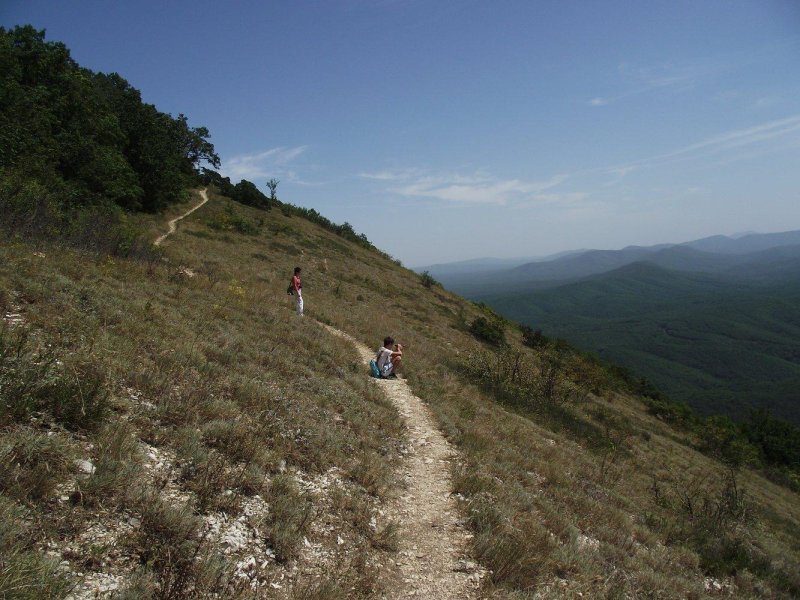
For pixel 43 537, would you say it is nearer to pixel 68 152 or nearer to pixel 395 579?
pixel 395 579

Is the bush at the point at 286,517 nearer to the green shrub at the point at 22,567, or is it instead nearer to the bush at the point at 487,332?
the green shrub at the point at 22,567

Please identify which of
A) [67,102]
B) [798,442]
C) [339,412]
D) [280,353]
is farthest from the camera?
[798,442]

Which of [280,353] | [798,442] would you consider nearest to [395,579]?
[280,353]

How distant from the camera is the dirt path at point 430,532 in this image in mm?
4458

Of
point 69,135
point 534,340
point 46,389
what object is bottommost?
point 534,340

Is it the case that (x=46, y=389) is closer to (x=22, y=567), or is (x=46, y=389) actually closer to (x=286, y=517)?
(x=22, y=567)

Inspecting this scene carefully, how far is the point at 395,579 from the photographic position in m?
4.38

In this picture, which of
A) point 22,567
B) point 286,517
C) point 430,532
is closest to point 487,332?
point 430,532

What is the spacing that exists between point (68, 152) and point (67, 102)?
4.46 metres

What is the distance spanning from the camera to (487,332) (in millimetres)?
31422

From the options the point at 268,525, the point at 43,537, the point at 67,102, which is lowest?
the point at 268,525

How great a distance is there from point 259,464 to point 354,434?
2.46 metres

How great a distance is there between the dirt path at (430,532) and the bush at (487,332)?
2323cm

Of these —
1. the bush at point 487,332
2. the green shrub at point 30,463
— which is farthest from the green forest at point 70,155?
the bush at point 487,332
